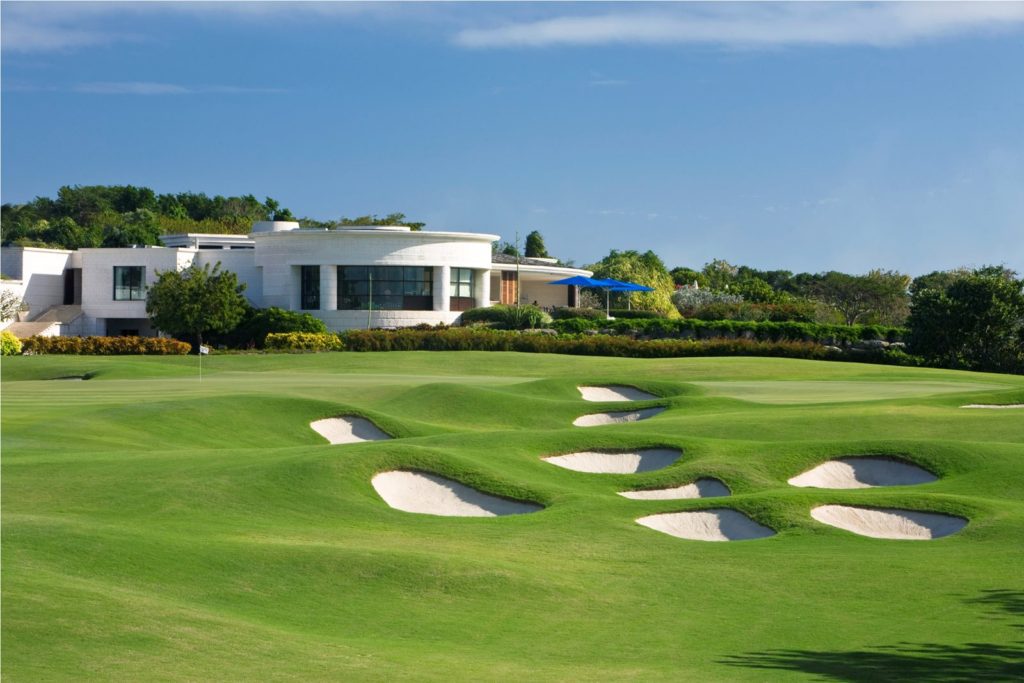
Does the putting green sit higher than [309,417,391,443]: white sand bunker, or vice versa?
the putting green

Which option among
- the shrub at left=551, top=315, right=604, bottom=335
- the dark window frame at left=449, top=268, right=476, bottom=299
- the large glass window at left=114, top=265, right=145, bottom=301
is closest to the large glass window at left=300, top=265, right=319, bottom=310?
the dark window frame at left=449, top=268, right=476, bottom=299

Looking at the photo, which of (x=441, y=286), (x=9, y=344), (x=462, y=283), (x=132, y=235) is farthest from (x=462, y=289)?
(x=132, y=235)

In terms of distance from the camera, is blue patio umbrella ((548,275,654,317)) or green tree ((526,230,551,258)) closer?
blue patio umbrella ((548,275,654,317))

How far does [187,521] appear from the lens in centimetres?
1698

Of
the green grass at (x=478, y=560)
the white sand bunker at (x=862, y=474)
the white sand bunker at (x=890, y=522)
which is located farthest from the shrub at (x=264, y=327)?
the white sand bunker at (x=890, y=522)

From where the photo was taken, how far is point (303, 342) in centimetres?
5956

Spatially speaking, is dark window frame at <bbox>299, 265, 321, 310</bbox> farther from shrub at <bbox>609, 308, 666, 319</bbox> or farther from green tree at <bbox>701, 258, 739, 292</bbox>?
green tree at <bbox>701, 258, 739, 292</bbox>

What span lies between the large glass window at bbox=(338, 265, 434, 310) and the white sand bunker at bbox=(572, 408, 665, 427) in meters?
35.2

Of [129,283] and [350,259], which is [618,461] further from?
[129,283]

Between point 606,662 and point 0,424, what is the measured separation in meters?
17.6

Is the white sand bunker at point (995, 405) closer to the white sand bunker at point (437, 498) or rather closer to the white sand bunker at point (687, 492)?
the white sand bunker at point (687, 492)

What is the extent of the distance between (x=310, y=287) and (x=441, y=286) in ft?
22.6

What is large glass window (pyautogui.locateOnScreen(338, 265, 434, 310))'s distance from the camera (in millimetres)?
68250

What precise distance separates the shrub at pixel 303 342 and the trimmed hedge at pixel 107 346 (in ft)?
12.9
